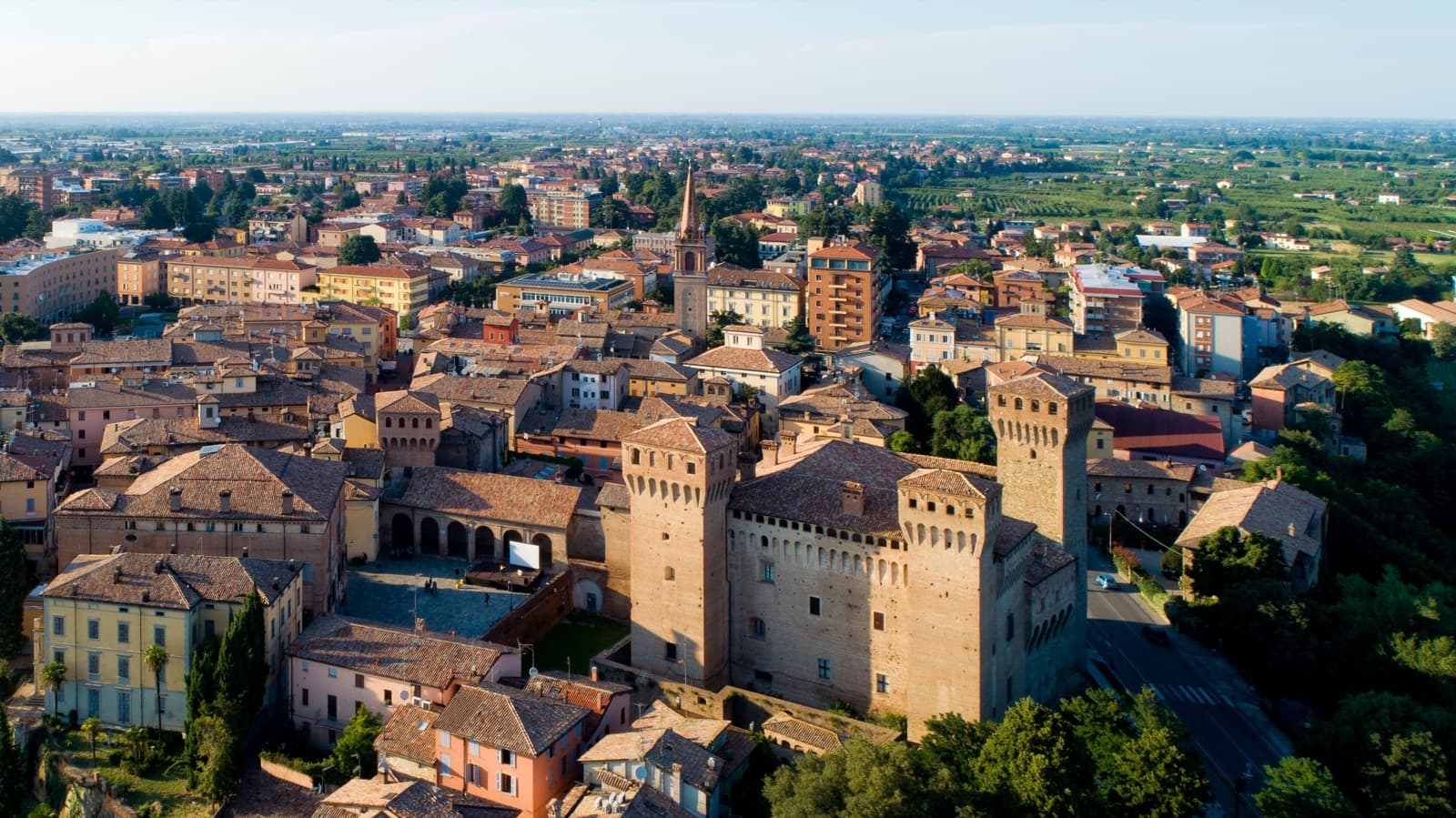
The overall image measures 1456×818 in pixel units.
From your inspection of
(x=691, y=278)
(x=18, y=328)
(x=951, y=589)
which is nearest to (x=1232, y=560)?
(x=951, y=589)

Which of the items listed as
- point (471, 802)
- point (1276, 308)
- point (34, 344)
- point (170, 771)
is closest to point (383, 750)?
point (471, 802)

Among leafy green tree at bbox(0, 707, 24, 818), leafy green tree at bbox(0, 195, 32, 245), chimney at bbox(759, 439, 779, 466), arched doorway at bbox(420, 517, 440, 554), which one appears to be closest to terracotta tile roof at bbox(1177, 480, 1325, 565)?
chimney at bbox(759, 439, 779, 466)

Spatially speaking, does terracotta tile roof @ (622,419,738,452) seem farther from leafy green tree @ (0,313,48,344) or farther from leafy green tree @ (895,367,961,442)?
leafy green tree @ (0,313,48,344)

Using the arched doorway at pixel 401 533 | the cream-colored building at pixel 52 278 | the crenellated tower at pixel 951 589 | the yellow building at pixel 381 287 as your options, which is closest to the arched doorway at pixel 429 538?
the arched doorway at pixel 401 533

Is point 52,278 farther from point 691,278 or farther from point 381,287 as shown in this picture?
point 691,278

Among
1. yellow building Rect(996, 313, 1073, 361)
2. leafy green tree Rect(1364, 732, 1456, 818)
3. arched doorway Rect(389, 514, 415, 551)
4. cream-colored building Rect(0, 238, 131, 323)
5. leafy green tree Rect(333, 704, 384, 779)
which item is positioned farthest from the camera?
cream-colored building Rect(0, 238, 131, 323)

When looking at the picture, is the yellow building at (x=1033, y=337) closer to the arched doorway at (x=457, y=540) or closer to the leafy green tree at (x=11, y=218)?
the arched doorway at (x=457, y=540)
